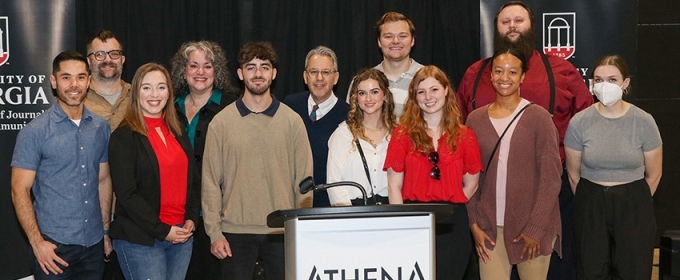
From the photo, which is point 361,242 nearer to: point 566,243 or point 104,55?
point 566,243

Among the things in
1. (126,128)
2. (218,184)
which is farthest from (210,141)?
(126,128)

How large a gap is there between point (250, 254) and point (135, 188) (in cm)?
76

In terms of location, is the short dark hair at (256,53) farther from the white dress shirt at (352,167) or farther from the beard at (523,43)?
the beard at (523,43)

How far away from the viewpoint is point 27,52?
17.5 ft

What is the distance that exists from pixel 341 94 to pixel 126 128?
7.70 ft

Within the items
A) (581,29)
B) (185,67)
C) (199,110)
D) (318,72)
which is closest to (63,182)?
(199,110)

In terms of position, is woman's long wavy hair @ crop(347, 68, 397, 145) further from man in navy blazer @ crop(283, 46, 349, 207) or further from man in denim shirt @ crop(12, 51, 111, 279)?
man in denim shirt @ crop(12, 51, 111, 279)

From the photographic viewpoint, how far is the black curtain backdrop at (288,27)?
555 cm

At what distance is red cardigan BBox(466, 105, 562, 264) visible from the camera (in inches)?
147

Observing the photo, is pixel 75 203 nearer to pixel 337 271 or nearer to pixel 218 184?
pixel 218 184

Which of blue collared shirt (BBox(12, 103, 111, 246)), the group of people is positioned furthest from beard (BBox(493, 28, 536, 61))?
blue collared shirt (BBox(12, 103, 111, 246))

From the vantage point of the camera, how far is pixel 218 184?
12.8 feet

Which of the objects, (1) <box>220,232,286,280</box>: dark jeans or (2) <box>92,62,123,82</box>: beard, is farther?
(2) <box>92,62,123,82</box>: beard

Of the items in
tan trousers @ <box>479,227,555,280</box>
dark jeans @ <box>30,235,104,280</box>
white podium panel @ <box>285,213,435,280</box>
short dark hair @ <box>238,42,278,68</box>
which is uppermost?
short dark hair @ <box>238,42,278,68</box>
